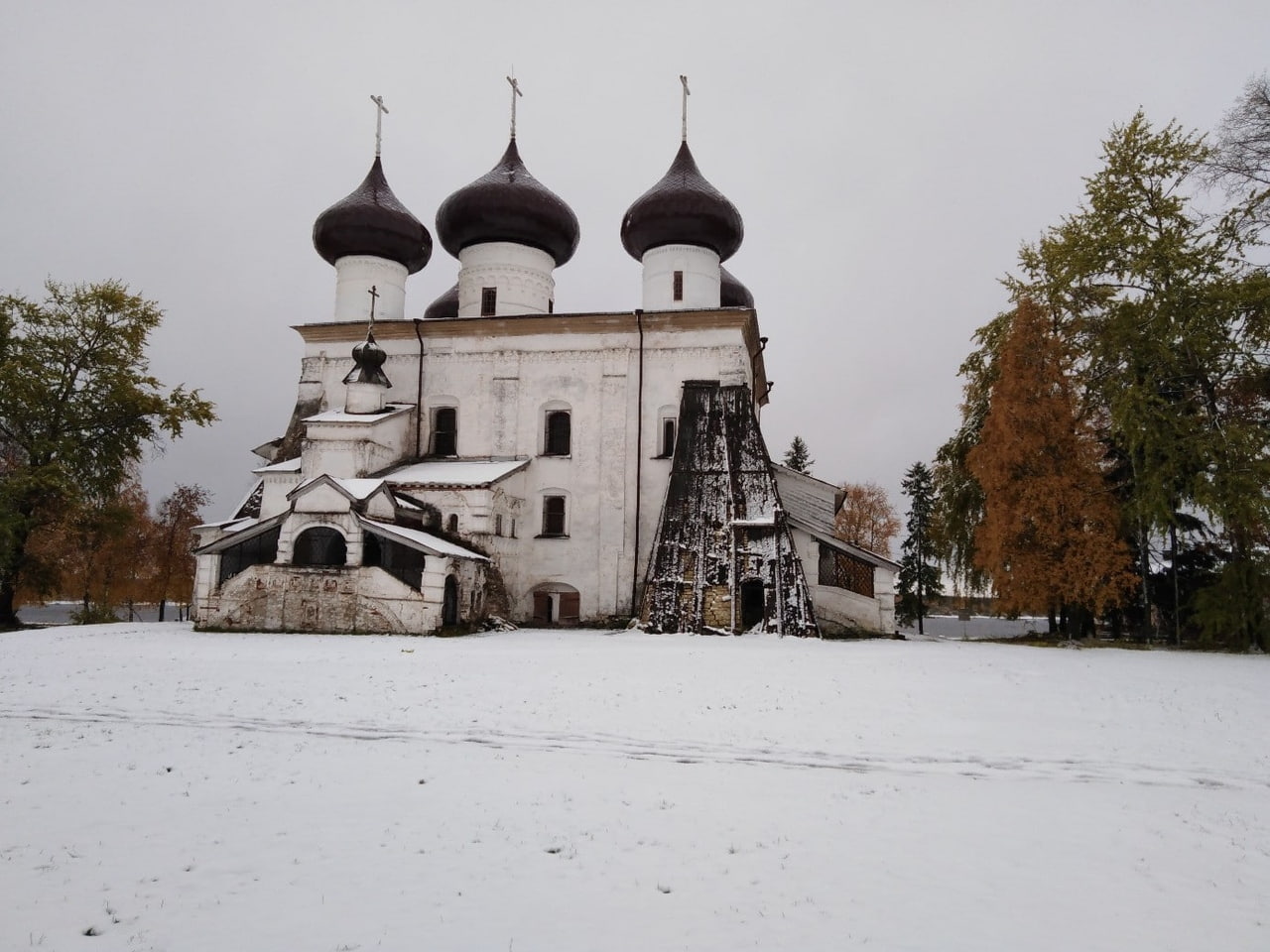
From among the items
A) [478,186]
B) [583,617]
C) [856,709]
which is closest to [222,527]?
[583,617]

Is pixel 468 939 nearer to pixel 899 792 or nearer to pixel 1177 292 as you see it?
pixel 899 792

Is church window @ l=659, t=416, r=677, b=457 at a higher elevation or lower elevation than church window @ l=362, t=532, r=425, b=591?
higher

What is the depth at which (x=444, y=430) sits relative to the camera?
2531 cm

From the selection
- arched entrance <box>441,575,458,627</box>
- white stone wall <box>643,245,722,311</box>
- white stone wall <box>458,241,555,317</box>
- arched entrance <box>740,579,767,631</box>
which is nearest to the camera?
arched entrance <box>441,575,458,627</box>

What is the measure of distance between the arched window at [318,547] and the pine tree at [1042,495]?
51.3 feet

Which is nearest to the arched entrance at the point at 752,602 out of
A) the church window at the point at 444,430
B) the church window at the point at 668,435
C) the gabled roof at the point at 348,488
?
the church window at the point at 668,435

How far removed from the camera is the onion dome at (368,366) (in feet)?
77.2

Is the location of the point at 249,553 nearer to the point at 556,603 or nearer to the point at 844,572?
the point at 556,603

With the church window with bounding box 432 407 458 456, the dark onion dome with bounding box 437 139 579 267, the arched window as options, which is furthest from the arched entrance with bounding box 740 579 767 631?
the dark onion dome with bounding box 437 139 579 267

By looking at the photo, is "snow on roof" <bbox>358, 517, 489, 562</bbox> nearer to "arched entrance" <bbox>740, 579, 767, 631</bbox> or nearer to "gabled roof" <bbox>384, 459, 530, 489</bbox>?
"gabled roof" <bbox>384, 459, 530, 489</bbox>

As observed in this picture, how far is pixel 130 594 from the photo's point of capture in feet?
102

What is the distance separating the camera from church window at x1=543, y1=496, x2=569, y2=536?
23.8 meters

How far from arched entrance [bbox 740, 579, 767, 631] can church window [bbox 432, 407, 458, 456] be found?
33.0 ft

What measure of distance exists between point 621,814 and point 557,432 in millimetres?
19465
